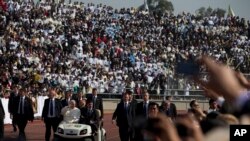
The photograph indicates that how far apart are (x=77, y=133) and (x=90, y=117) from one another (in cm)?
60

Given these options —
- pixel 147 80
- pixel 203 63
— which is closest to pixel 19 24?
pixel 147 80

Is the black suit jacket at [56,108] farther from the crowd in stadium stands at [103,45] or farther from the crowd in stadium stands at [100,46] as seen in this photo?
the crowd in stadium stands at [103,45]

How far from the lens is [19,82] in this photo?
3150 cm

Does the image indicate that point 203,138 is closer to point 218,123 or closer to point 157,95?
point 218,123

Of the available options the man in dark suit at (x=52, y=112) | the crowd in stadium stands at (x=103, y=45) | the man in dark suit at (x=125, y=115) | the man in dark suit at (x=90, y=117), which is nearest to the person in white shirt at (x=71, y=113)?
the man in dark suit at (x=90, y=117)

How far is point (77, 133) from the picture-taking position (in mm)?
15625

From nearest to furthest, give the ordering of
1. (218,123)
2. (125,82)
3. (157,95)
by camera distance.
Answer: (218,123), (157,95), (125,82)

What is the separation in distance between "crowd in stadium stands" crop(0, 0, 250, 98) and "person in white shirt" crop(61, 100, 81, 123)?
11116 millimetres

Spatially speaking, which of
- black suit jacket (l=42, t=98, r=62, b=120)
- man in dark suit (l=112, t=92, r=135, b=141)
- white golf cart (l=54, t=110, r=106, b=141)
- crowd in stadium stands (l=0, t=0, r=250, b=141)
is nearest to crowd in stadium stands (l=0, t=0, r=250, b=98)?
crowd in stadium stands (l=0, t=0, r=250, b=141)

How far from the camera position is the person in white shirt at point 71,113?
1609 cm

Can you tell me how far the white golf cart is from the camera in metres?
15.6

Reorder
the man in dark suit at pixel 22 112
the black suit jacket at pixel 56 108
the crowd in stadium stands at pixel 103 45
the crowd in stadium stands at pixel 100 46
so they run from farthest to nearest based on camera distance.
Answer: the crowd in stadium stands at pixel 103 45
the crowd in stadium stands at pixel 100 46
the man in dark suit at pixel 22 112
the black suit jacket at pixel 56 108

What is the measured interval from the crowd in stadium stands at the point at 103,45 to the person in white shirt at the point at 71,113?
11116 mm

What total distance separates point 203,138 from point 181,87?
3001 centimetres
